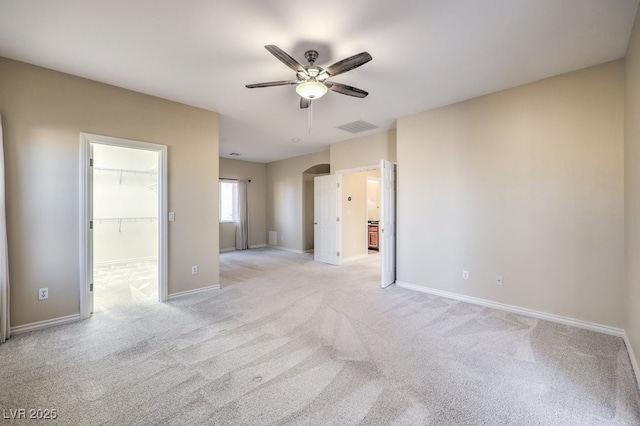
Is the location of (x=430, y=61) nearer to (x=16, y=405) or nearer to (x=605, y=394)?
(x=605, y=394)

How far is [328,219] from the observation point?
6465 millimetres

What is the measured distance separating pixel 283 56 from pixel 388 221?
10.3ft

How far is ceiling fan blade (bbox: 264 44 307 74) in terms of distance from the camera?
206 centimetres

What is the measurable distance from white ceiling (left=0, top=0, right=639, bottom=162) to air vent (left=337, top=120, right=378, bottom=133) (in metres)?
1.09

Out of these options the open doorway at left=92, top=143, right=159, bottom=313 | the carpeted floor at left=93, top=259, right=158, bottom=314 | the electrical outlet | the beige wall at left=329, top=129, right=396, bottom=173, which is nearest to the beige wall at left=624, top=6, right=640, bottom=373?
the beige wall at left=329, top=129, right=396, bottom=173

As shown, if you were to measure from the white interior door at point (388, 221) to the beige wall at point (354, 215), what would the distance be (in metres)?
1.83

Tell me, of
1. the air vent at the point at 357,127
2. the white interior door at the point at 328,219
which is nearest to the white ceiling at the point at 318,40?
the air vent at the point at 357,127

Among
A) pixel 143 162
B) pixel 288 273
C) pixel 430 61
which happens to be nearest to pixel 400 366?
pixel 430 61

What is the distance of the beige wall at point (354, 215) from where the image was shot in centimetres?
645

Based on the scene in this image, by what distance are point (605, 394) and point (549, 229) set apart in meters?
1.76

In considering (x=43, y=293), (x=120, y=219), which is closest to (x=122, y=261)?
(x=120, y=219)

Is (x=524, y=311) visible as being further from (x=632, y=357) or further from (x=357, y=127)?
(x=357, y=127)

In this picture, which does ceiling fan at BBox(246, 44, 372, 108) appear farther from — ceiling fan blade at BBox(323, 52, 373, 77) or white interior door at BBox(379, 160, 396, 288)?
white interior door at BBox(379, 160, 396, 288)

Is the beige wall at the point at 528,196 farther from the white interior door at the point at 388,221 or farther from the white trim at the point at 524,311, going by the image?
the white interior door at the point at 388,221
